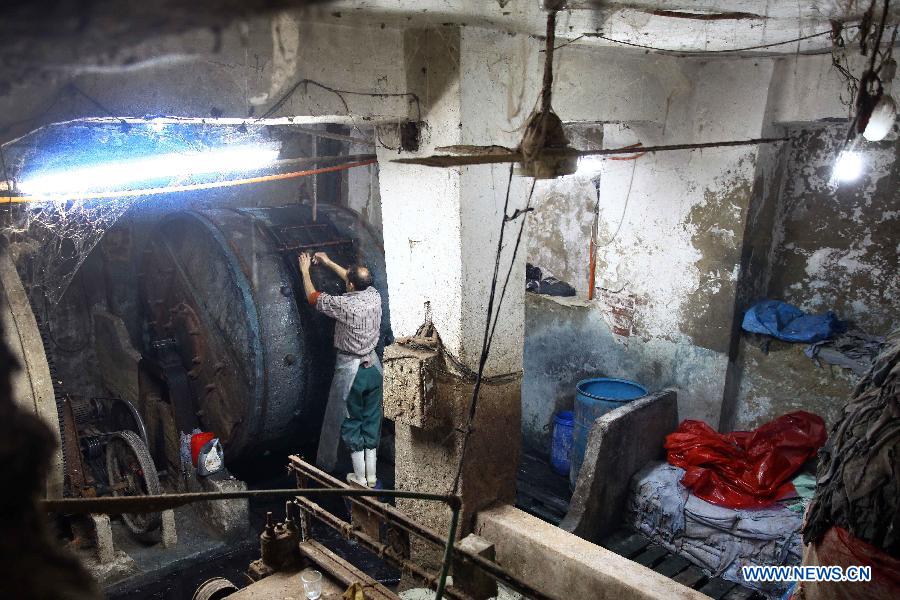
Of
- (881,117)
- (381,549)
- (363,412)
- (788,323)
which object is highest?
(881,117)

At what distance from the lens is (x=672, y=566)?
17.1ft

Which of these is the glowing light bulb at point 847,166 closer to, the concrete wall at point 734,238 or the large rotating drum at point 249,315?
the concrete wall at point 734,238

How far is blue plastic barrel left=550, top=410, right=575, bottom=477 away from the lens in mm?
7094

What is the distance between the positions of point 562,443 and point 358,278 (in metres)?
2.95

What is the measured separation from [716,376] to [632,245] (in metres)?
1.60

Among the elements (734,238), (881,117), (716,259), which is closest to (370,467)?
(716,259)

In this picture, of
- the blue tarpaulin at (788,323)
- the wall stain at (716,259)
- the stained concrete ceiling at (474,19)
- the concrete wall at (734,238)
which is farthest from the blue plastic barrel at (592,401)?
the stained concrete ceiling at (474,19)

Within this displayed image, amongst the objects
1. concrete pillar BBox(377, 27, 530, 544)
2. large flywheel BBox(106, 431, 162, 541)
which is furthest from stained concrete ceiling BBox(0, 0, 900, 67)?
large flywheel BBox(106, 431, 162, 541)

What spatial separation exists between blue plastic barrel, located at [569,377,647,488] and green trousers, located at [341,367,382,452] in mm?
2188

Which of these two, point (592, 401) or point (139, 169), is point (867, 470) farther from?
point (139, 169)

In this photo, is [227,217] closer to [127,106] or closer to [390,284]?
[390,284]

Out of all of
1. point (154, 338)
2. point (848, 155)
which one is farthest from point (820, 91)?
point (154, 338)

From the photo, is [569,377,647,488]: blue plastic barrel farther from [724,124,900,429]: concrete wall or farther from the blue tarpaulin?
the blue tarpaulin

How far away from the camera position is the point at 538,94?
445 cm
